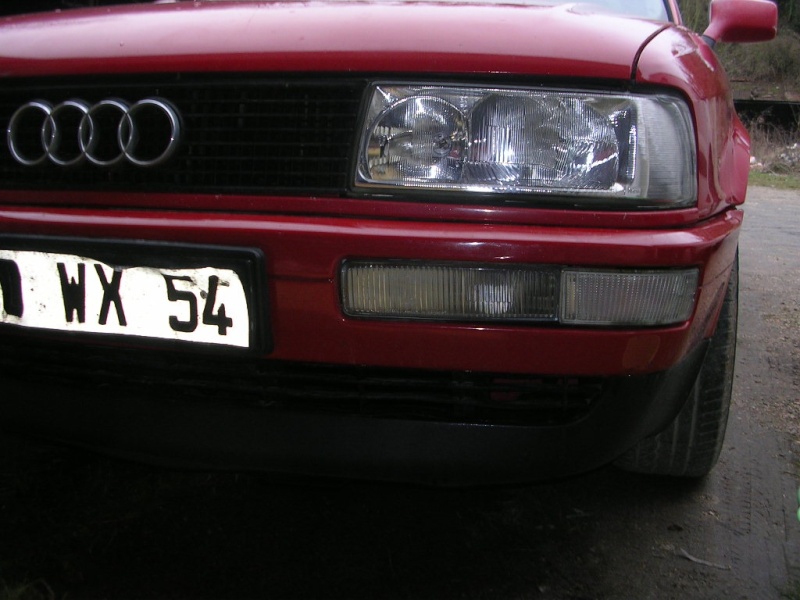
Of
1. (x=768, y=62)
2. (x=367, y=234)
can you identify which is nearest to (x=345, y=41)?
(x=367, y=234)

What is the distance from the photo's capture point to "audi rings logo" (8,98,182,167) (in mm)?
1326

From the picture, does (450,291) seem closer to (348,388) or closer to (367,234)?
(367,234)

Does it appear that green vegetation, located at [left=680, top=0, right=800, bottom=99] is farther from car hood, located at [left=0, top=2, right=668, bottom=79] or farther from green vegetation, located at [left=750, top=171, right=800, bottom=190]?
car hood, located at [left=0, top=2, right=668, bottom=79]

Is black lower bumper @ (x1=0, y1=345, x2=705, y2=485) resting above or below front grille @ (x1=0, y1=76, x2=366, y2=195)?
below

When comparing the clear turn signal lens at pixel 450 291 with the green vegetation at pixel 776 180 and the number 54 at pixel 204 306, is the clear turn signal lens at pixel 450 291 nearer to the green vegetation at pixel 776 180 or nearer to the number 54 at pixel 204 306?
the number 54 at pixel 204 306

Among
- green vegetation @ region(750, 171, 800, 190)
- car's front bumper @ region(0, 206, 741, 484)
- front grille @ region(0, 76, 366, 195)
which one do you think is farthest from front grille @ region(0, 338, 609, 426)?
green vegetation @ region(750, 171, 800, 190)

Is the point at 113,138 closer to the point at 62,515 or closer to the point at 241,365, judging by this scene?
the point at 241,365

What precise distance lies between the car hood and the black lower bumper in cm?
51

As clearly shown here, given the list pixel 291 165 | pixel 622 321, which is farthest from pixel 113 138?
pixel 622 321

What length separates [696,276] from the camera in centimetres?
124

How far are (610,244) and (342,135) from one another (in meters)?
0.45

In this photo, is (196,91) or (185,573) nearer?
(196,91)

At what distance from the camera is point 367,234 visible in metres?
1.21

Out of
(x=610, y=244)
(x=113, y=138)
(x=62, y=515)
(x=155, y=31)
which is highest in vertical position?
(x=155, y=31)
